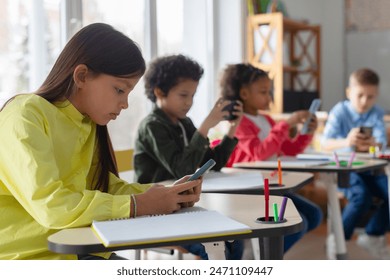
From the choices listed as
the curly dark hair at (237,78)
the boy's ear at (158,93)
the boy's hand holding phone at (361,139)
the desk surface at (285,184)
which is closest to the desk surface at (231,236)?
the desk surface at (285,184)

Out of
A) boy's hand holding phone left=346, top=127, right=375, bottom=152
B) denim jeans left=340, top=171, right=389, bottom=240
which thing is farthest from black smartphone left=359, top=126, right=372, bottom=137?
denim jeans left=340, top=171, right=389, bottom=240

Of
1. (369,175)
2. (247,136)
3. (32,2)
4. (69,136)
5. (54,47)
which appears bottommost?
(369,175)

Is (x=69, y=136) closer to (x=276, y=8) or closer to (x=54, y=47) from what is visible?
(x=54, y=47)

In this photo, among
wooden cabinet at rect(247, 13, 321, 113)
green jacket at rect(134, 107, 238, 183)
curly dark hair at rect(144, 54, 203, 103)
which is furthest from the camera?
wooden cabinet at rect(247, 13, 321, 113)

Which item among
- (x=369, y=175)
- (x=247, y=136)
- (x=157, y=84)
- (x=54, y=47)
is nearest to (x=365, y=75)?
(x=369, y=175)

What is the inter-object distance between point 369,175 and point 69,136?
2042 millimetres

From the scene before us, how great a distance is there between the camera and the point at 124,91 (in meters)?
1.16

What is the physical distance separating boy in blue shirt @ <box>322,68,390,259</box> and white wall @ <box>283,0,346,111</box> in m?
1.56

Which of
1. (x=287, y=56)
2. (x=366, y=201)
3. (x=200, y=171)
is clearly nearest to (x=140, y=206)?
(x=200, y=171)

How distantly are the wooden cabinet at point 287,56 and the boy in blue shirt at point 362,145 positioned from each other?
2.38 feet

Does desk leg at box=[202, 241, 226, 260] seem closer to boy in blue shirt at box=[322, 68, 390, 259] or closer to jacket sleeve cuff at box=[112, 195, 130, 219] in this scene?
jacket sleeve cuff at box=[112, 195, 130, 219]

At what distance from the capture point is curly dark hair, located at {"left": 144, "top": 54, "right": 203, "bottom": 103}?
6.47ft

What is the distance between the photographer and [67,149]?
3.76ft

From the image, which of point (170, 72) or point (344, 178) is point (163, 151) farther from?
point (344, 178)
